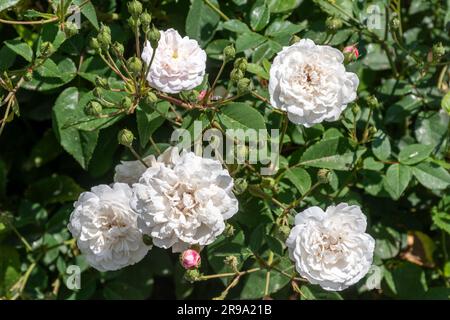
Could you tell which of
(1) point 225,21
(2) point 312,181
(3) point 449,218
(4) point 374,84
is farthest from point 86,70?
(3) point 449,218

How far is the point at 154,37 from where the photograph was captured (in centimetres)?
131

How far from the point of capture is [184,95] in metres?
1.48

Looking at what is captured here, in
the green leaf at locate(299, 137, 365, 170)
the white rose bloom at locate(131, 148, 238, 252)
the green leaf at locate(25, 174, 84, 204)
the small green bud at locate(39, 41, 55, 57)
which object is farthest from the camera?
the green leaf at locate(25, 174, 84, 204)

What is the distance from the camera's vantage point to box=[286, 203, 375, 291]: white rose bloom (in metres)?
1.33

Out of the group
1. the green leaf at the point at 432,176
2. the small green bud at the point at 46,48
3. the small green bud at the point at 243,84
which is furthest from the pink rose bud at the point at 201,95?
the green leaf at the point at 432,176

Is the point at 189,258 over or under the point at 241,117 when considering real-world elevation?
under

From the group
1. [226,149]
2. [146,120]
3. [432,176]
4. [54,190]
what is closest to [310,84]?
[226,149]

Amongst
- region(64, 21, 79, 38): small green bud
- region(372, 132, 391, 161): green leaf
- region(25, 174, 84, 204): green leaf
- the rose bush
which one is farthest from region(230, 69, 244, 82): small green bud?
region(25, 174, 84, 204): green leaf

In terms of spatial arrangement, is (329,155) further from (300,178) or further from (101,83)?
(101,83)

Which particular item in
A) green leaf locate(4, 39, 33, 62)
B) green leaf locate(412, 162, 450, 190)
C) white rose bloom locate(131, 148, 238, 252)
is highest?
green leaf locate(4, 39, 33, 62)

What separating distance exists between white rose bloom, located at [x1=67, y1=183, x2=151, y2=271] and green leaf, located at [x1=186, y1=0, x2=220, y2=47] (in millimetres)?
474

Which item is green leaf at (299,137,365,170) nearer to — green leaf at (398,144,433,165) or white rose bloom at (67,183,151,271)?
green leaf at (398,144,433,165)

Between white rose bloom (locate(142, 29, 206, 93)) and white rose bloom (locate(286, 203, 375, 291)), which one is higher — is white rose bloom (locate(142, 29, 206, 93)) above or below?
above

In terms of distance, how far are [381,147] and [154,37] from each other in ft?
2.22
